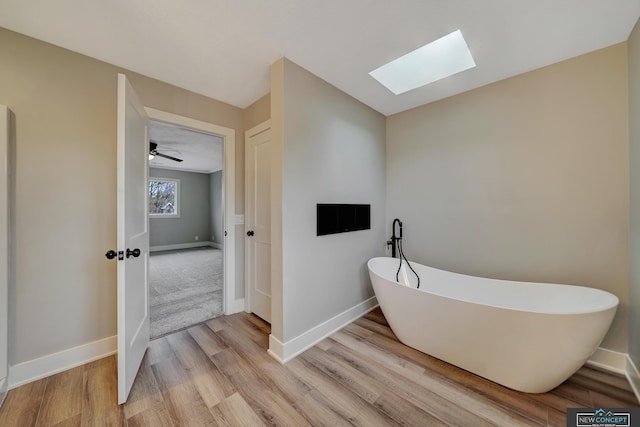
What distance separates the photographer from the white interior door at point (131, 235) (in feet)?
4.63

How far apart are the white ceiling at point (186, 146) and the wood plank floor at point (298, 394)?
2.37 meters

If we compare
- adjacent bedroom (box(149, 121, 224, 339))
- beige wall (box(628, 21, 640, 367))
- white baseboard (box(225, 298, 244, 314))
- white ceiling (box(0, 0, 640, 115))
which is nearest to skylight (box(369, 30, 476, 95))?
white ceiling (box(0, 0, 640, 115))

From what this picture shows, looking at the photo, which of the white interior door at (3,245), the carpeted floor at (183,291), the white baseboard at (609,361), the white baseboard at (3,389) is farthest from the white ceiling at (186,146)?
the white baseboard at (609,361)

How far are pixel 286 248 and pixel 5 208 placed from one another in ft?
5.99

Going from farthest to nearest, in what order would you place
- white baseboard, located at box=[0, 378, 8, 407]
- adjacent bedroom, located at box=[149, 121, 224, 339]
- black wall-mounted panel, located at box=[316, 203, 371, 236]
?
adjacent bedroom, located at box=[149, 121, 224, 339] → black wall-mounted panel, located at box=[316, 203, 371, 236] → white baseboard, located at box=[0, 378, 8, 407]

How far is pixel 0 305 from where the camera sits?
1.46 meters

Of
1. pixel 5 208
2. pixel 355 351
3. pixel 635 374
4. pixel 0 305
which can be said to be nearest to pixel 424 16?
pixel 355 351

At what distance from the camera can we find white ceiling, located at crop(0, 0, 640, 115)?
4.52 feet

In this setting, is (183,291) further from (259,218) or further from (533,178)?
(533,178)

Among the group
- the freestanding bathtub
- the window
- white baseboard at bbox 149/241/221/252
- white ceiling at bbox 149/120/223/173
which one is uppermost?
Result: white ceiling at bbox 149/120/223/173

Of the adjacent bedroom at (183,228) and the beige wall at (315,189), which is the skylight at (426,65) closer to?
the beige wall at (315,189)

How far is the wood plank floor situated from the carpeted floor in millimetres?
584

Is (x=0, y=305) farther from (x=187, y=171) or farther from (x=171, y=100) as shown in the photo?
Answer: (x=187, y=171)

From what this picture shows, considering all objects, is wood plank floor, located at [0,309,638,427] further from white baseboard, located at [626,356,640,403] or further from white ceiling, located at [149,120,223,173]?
white ceiling, located at [149,120,223,173]
